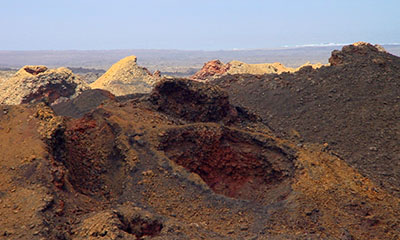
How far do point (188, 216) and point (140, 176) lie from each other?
1487 mm

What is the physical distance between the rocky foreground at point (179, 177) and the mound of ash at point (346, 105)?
0.38 ft

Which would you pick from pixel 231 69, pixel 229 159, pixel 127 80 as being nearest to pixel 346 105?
pixel 229 159

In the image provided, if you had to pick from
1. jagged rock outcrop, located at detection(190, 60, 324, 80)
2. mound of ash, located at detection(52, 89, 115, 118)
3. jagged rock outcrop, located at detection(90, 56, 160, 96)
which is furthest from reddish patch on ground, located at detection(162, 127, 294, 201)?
jagged rock outcrop, located at detection(190, 60, 324, 80)

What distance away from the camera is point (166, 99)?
13.7 m

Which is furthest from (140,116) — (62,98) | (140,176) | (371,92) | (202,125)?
(62,98)

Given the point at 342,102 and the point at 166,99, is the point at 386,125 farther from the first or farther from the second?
the point at 166,99

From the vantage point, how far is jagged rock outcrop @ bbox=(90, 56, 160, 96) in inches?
1139

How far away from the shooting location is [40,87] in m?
24.9

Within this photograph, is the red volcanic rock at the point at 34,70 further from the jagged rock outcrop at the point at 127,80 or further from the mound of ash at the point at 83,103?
the mound of ash at the point at 83,103

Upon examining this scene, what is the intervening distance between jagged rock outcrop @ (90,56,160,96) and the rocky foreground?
49.9ft

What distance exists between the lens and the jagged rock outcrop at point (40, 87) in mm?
24594

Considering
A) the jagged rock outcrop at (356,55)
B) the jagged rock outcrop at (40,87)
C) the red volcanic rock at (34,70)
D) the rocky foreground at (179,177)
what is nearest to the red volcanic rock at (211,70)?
the jagged rock outcrop at (40,87)

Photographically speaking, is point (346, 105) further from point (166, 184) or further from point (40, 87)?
point (40, 87)

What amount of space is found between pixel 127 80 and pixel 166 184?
20.9 m
